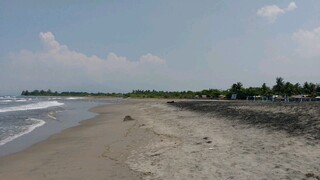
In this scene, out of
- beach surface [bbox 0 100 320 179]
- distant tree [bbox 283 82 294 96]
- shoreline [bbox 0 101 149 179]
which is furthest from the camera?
distant tree [bbox 283 82 294 96]

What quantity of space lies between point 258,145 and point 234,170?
346cm

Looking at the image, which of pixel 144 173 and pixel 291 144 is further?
pixel 291 144

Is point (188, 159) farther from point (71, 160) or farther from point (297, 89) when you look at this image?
point (297, 89)

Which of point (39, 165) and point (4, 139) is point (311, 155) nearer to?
point (39, 165)

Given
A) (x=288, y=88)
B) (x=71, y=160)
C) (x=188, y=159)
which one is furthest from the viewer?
(x=288, y=88)

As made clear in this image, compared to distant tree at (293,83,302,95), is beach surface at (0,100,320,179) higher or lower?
lower

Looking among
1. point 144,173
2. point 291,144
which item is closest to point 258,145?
point 291,144

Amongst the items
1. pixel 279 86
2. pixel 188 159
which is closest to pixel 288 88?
pixel 279 86

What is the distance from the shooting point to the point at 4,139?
1986cm

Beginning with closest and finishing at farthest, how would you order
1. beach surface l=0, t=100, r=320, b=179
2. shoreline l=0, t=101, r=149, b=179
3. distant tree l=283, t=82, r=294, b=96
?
beach surface l=0, t=100, r=320, b=179 < shoreline l=0, t=101, r=149, b=179 < distant tree l=283, t=82, r=294, b=96

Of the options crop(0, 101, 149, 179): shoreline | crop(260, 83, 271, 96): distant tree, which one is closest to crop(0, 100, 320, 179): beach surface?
crop(0, 101, 149, 179): shoreline

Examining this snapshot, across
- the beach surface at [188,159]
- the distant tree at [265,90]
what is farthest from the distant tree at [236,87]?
the beach surface at [188,159]

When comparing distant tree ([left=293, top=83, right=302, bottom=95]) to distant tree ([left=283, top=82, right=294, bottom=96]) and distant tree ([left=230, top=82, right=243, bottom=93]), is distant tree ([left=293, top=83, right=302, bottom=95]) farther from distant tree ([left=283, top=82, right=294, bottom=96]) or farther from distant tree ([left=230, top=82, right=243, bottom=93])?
distant tree ([left=230, top=82, right=243, bottom=93])

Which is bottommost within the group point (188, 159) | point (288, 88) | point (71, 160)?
point (71, 160)
